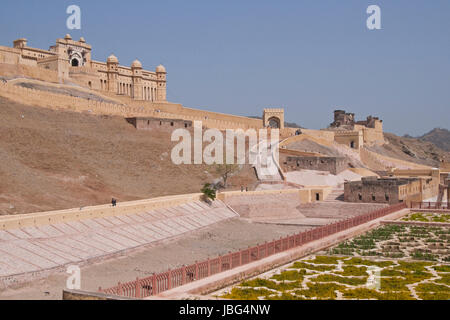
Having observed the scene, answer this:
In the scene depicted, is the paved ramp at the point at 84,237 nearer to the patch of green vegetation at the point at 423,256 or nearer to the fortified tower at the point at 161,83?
the patch of green vegetation at the point at 423,256

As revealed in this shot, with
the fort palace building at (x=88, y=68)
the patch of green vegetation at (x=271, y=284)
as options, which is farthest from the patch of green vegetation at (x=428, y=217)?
the fort palace building at (x=88, y=68)

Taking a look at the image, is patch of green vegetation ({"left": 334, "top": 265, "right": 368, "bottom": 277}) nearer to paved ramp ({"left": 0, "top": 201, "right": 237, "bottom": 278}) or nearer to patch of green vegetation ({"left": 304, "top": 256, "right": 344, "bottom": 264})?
patch of green vegetation ({"left": 304, "top": 256, "right": 344, "bottom": 264})

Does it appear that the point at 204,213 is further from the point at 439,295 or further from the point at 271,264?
Result: the point at 439,295

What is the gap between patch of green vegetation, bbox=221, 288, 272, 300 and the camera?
1397 cm

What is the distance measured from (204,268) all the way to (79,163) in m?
23.8

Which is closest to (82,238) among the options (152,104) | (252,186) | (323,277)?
(323,277)

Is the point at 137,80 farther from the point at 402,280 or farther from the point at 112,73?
the point at 402,280

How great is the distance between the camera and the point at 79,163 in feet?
122

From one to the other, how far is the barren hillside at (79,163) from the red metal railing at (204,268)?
1321cm

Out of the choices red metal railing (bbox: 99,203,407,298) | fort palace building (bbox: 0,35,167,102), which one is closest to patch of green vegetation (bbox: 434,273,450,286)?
red metal railing (bbox: 99,203,407,298)

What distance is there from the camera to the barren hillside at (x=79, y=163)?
29594 mm
